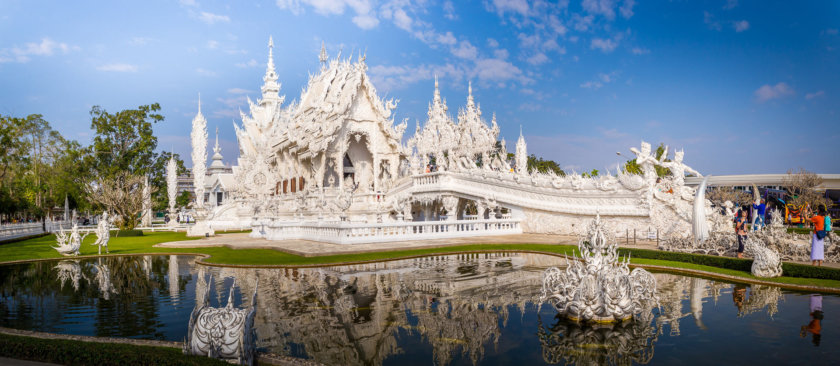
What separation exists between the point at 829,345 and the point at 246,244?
18700 millimetres

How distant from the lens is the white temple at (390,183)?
20.1 m

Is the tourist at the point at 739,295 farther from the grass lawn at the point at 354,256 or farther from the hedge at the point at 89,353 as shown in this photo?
the hedge at the point at 89,353

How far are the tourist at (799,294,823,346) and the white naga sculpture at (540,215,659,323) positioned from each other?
1.96 m

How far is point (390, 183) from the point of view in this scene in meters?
33.9

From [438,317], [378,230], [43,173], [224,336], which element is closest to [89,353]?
[224,336]

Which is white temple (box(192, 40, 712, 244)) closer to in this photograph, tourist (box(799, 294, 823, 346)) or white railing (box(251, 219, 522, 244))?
white railing (box(251, 219, 522, 244))

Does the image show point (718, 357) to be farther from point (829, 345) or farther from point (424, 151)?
point (424, 151)

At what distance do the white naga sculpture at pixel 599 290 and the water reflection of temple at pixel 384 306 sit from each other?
1.08 metres

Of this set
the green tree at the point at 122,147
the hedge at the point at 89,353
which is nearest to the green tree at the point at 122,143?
the green tree at the point at 122,147

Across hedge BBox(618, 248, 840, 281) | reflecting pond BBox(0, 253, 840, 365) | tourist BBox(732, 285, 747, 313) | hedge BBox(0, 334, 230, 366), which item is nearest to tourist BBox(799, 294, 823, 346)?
reflecting pond BBox(0, 253, 840, 365)

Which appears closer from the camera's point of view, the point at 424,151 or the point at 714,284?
the point at 714,284

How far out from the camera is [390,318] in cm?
765

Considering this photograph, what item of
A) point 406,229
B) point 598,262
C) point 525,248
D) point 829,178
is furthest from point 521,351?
point 829,178

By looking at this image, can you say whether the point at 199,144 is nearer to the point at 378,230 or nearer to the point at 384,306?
the point at 378,230
